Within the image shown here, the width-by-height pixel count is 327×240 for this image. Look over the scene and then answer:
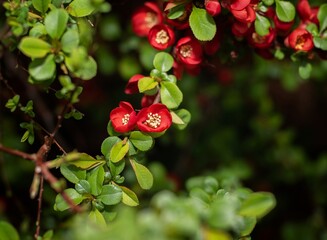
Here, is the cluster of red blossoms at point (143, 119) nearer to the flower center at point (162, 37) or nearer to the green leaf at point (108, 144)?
the green leaf at point (108, 144)

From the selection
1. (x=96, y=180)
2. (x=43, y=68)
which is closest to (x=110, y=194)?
(x=96, y=180)

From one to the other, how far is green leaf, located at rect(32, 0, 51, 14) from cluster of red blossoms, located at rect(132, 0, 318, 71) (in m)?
0.28

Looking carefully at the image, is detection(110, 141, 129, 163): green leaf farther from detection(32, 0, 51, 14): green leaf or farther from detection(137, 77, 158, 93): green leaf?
detection(32, 0, 51, 14): green leaf

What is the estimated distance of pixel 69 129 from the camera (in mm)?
2100

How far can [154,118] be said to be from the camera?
1.12m

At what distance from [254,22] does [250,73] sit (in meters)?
1.13

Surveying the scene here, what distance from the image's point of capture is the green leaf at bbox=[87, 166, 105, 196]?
107 cm

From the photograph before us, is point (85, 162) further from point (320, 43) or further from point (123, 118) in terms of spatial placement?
point (320, 43)

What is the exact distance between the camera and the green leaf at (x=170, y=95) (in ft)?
3.67

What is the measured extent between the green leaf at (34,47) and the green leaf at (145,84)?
10.0 inches

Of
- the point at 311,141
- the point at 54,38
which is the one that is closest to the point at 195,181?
the point at 54,38

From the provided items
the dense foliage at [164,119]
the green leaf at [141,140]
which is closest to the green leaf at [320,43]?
the dense foliage at [164,119]

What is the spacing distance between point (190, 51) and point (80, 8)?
30 centimetres

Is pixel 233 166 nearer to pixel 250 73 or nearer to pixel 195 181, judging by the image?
pixel 250 73
